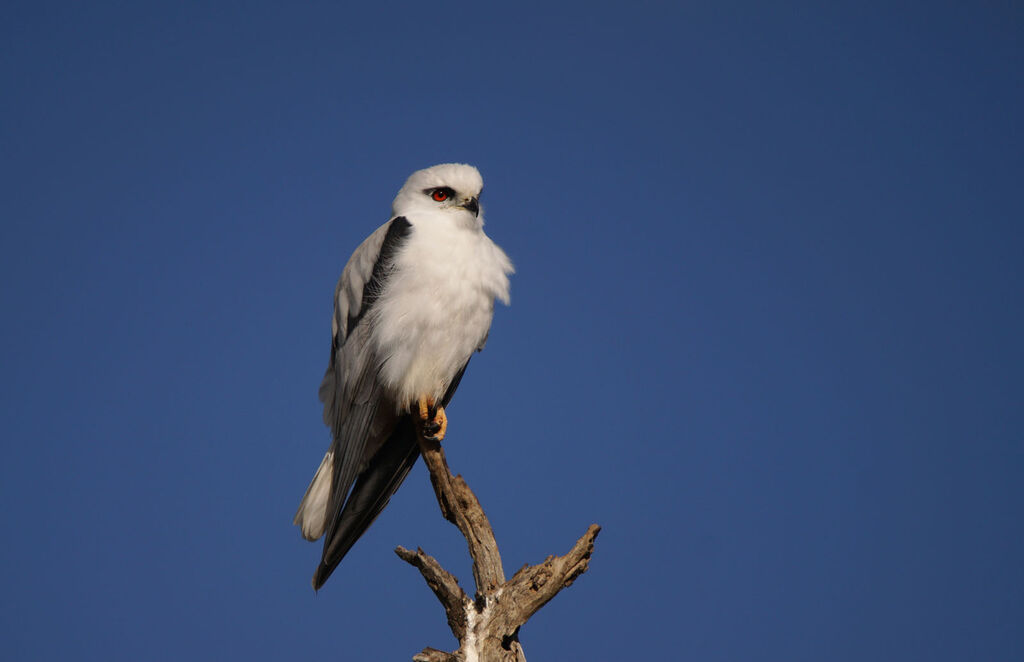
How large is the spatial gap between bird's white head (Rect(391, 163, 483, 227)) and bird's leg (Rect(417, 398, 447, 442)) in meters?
0.92

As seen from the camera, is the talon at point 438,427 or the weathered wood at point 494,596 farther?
the talon at point 438,427

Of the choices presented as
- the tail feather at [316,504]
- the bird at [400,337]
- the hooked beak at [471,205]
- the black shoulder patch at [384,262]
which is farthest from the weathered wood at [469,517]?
the hooked beak at [471,205]

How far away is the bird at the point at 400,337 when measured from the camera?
3.72 meters

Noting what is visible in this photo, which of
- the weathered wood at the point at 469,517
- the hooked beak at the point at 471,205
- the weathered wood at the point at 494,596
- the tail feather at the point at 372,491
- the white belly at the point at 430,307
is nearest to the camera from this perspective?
the weathered wood at the point at 494,596

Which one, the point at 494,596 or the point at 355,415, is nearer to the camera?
the point at 494,596

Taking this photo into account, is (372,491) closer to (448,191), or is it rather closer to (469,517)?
(469,517)

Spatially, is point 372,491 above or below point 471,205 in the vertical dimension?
below

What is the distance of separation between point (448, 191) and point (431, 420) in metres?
1.13

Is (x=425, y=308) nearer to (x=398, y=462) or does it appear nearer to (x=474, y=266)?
(x=474, y=266)

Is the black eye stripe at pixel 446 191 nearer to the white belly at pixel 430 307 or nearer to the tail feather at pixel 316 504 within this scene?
the white belly at pixel 430 307

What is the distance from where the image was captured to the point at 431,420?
3.89m

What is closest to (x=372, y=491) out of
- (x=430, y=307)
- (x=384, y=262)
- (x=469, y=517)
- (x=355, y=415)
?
(x=355, y=415)

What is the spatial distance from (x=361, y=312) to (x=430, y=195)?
688 mm

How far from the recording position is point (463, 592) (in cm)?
328
